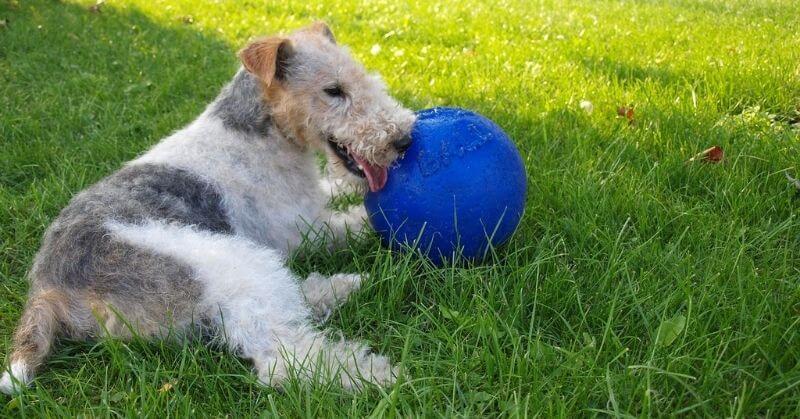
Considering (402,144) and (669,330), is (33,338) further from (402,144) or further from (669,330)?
(669,330)

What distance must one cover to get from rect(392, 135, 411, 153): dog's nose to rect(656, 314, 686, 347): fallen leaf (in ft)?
4.89

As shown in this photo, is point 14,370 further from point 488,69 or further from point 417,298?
point 488,69

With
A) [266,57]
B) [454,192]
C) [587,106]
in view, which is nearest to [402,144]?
[454,192]

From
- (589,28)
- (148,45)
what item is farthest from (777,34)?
(148,45)

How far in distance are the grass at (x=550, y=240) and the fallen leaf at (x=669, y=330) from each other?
10 mm

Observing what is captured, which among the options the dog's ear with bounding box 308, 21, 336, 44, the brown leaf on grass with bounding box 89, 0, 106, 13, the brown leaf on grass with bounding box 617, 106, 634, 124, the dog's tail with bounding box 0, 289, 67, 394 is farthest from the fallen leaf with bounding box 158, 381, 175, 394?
the brown leaf on grass with bounding box 89, 0, 106, 13

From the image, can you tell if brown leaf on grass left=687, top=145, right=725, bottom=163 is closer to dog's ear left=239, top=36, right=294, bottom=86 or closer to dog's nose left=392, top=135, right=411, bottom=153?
dog's nose left=392, top=135, right=411, bottom=153

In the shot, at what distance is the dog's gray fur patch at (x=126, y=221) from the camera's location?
8.62 ft

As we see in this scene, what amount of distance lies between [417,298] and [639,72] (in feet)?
13.3

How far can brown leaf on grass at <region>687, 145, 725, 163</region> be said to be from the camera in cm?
401

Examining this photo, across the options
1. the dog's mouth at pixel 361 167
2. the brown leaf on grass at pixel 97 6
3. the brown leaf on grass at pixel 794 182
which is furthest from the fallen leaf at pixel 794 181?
the brown leaf on grass at pixel 97 6

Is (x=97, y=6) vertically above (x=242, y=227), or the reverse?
(x=242, y=227)

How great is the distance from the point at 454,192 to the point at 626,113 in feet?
8.30

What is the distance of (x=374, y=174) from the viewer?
10.8ft
